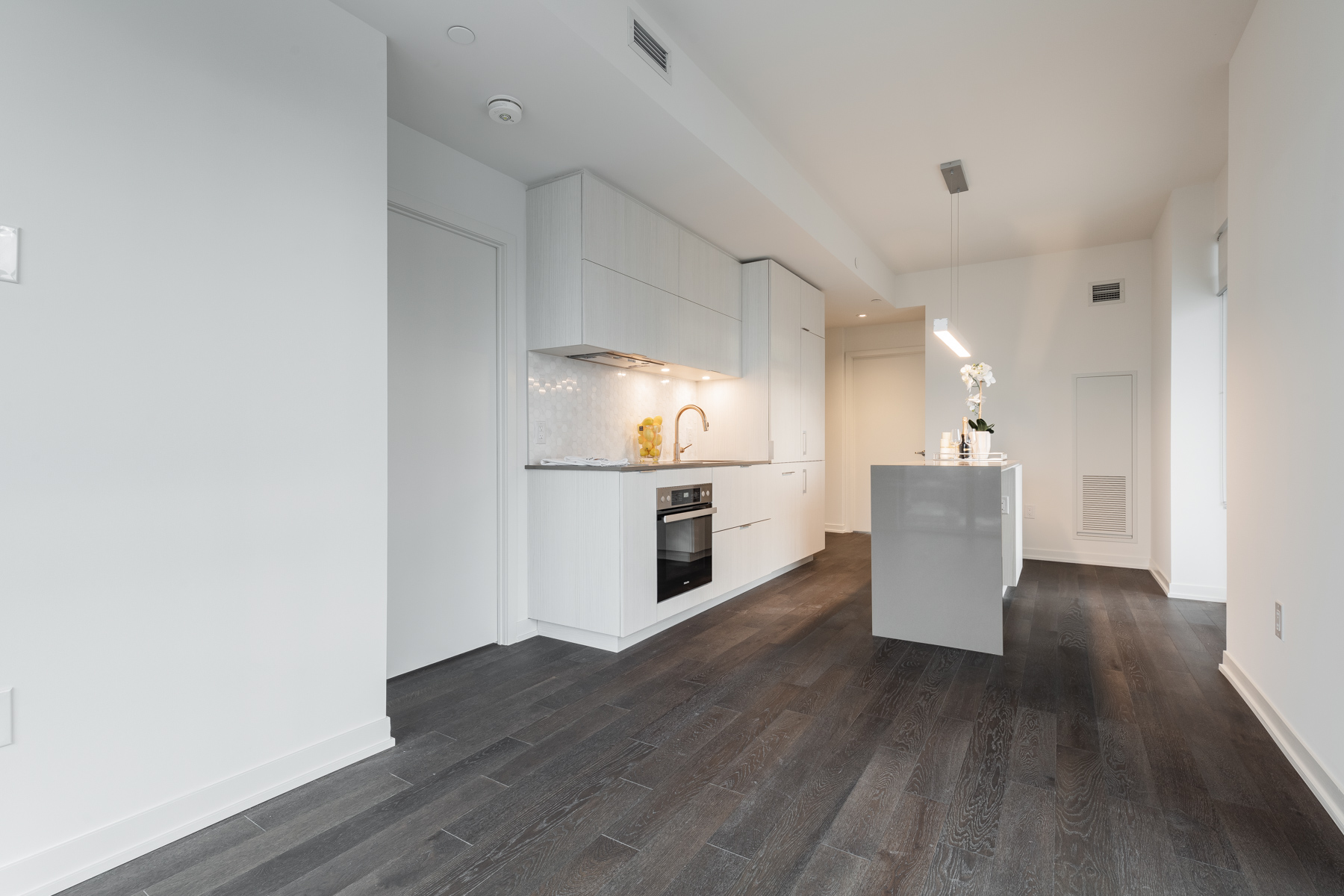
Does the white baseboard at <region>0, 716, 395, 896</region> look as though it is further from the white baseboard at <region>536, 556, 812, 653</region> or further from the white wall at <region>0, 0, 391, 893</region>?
the white baseboard at <region>536, 556, 812, 653</region>

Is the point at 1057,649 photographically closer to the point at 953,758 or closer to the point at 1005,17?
the point at 953,758

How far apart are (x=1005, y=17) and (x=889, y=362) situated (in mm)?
5150

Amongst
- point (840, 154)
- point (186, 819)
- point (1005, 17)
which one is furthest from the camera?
point (840, 154)

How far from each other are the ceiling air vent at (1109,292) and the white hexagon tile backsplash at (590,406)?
12.7 ft

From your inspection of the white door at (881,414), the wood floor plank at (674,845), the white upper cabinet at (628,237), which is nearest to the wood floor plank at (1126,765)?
the wood floor plank at (674,845)

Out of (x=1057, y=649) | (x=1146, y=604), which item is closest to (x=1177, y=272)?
(x=1146, y=604)

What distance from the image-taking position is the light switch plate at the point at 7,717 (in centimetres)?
142

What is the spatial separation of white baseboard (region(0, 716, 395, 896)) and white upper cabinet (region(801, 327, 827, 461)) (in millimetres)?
4117

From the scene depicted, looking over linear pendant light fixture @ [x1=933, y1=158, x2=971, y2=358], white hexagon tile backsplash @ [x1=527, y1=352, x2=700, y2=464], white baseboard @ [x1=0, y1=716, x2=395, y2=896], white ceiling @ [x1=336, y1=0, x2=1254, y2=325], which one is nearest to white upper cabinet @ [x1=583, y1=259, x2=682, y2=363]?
white hexagon tile backsplash @ [x1=527, y1=352, x2=700, y2=464]

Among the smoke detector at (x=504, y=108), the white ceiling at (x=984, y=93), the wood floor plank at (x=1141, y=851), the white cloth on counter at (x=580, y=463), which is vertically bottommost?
the wood floor plank at (x=1141, y=851)

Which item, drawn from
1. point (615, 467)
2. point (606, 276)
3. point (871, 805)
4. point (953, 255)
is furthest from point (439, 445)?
point (953, 255)

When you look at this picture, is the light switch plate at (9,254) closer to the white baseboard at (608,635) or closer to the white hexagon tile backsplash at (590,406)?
the white hexagon tile backsplash at (590,406)

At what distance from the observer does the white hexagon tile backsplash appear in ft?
11.6

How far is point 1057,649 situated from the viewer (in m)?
3.24
